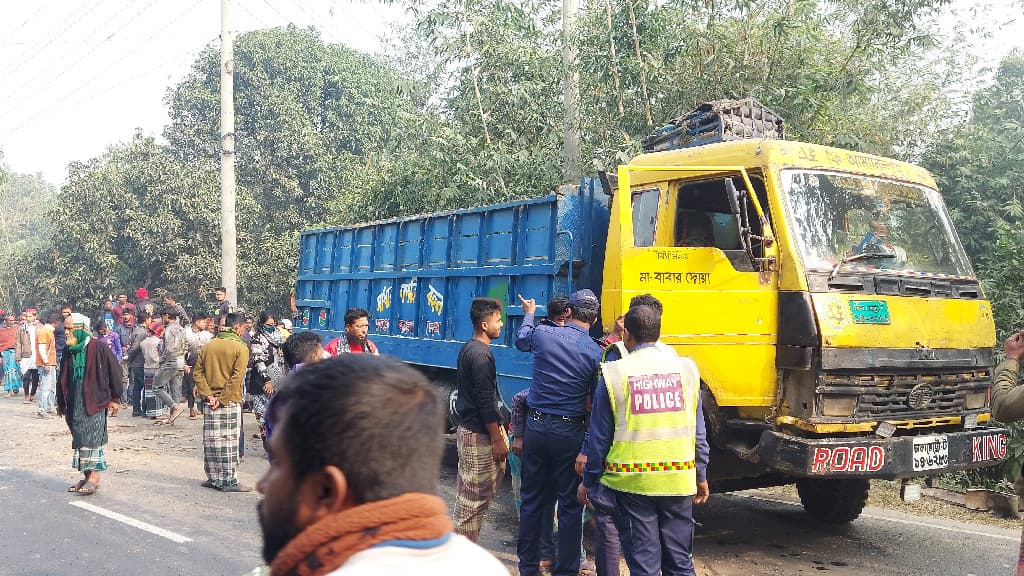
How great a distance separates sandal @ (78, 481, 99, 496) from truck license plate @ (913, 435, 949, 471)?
6.56m

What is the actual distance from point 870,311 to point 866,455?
0.83 metres

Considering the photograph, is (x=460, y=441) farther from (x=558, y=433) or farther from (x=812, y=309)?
(x=812, y=309)

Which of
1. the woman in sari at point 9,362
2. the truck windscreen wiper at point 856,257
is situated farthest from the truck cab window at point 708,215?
the woman in sari at point 9,362

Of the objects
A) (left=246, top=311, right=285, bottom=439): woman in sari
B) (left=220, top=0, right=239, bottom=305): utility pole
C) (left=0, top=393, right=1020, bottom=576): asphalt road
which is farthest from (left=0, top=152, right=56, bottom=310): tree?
(left=0, top=393, right=1020, bottom=576): asphalt road

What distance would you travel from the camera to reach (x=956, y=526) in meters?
6.82

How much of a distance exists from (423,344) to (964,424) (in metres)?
4.77

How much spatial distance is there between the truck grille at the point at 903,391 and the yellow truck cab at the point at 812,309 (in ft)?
0.04

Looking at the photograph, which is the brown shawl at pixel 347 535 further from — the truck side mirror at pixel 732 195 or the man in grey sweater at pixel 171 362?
the man in grey sweater at pixel 171 362

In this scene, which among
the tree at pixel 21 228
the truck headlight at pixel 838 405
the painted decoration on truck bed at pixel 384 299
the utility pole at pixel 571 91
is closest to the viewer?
the truck headlight at pixel 838 405

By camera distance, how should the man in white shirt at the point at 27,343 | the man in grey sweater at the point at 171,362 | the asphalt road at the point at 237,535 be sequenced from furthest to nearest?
the man in white shirt at the point at 27,343
the man in grey sweater at the point at 171,362
the asphalt road at the point at 237,535

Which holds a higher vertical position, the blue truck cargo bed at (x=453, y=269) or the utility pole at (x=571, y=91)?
the utility pole at (x=571, y=91)

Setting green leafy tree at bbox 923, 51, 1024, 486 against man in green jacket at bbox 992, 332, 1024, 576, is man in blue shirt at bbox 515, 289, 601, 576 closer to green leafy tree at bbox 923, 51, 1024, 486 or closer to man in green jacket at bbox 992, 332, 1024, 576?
man in green jacket at bbox 992, 332, 1024, 576

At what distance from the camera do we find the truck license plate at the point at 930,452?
5.17m

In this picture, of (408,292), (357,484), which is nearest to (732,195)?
(408,292)
